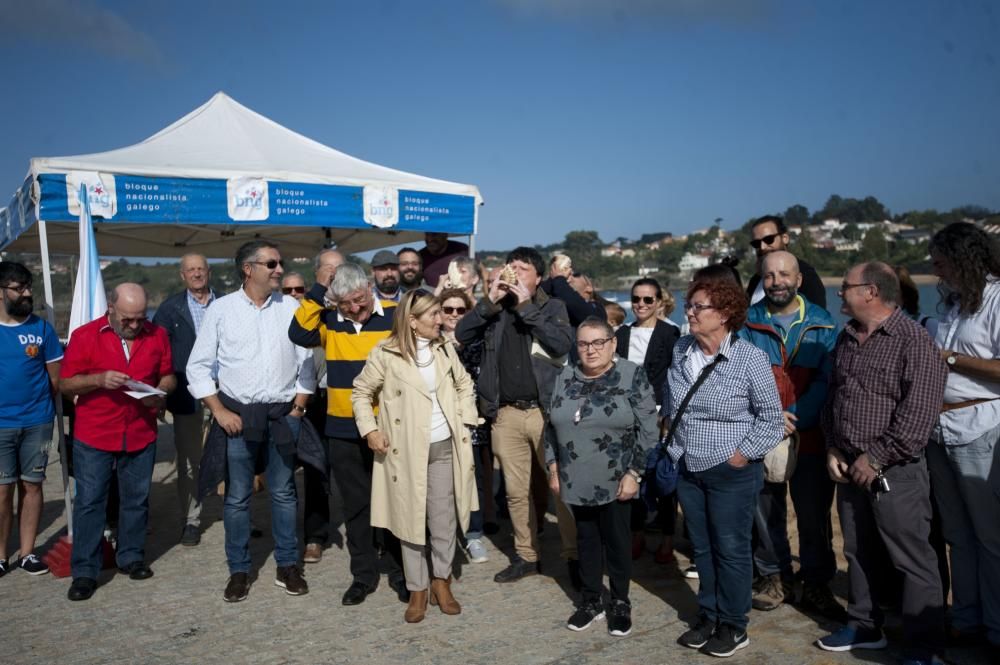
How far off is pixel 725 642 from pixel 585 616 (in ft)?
2.50

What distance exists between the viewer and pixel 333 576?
489 centimetres

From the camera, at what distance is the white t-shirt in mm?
5110

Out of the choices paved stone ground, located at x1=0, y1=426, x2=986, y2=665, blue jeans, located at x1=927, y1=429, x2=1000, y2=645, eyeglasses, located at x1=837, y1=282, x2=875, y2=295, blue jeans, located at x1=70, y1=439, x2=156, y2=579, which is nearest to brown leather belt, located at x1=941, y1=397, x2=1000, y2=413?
blue jeans, located at x1=927, y1=429, x2=1000, y2=645

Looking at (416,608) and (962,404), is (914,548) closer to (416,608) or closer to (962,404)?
(962,404)

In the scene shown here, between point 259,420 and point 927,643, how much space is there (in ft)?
12.3

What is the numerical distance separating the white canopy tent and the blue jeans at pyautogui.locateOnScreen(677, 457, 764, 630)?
14.1 ft

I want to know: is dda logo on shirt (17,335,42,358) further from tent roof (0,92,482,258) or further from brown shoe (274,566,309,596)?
brown shoe (274,566,309,596)

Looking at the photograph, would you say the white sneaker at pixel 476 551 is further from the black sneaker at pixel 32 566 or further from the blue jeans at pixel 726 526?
the black sneaker at pixel 32 566

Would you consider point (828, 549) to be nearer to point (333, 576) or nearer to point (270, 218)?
point (333, 576)

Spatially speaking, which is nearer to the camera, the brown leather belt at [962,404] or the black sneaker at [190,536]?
the brown leather belt at [962,404]

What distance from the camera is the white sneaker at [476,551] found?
200 inches

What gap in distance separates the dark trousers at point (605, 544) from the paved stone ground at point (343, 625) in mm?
231

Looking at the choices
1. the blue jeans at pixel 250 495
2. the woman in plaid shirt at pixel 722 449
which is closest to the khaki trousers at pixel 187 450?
the blue jeans at pixel 250 495

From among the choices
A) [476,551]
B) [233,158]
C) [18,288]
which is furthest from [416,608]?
[233,158]
